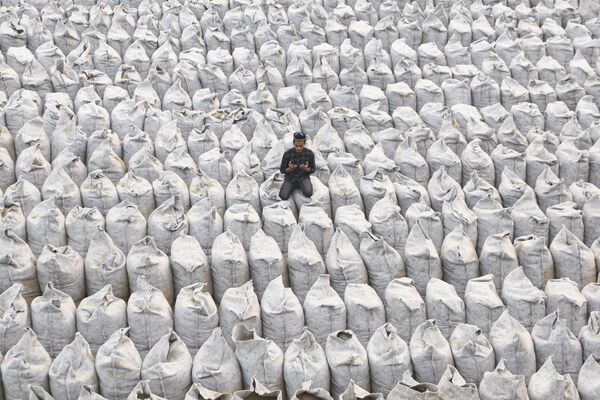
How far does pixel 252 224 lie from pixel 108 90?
183 centimetres

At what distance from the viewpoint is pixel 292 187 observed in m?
5.38

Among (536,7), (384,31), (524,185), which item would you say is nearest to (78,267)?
(524,185)

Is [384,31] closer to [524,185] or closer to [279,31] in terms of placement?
[279,31]

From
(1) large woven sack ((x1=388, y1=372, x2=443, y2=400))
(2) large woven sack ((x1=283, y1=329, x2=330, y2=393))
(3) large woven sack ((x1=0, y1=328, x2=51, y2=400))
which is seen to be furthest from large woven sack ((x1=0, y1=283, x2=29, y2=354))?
(1) large woven sack ((x1=388, y1=372, x2=443, y2=400))

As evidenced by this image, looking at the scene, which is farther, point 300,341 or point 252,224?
point 252,224

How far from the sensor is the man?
5.34 m

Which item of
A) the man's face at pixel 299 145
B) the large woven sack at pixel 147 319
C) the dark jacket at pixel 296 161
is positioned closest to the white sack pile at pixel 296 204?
the large woven sack at pixel 147 319

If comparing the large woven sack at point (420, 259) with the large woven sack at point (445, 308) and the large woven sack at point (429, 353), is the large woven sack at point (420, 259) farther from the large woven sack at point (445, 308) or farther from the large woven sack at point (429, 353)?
the large woven sack at point (429, 353)

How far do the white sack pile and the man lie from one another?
10 centimetres

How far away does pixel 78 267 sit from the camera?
4.87 meters

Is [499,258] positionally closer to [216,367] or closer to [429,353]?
[429,353]

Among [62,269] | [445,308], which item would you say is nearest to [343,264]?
[445,308]

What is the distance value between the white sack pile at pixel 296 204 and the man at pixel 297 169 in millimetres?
100

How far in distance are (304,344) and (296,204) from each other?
1255 millimetres
